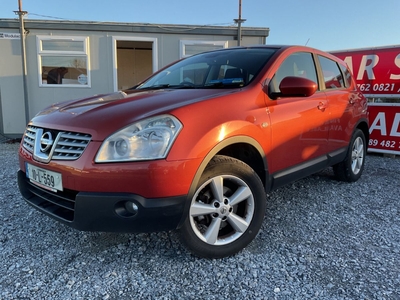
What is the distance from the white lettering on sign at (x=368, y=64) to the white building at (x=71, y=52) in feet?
9.26

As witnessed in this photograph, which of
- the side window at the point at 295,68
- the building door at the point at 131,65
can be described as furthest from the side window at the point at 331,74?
the building door at the point at 131,65

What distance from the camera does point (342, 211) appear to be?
326 centimetres

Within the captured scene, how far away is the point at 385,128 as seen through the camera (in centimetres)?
604

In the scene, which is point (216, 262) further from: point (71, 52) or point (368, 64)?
point (71, 52)

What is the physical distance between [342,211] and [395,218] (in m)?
0.47

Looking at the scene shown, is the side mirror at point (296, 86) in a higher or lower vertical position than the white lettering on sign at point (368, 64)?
lower

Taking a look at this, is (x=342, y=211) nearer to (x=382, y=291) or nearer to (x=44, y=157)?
(x=382, y=291)

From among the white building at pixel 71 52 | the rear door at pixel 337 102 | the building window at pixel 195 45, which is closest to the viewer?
the rear door at pixel 337 102

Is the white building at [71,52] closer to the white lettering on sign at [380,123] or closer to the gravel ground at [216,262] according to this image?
the white lettering on sign at [380,123]

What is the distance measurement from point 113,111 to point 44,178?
2.21 ft

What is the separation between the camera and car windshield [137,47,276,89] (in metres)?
2.74

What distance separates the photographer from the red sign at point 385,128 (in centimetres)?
591

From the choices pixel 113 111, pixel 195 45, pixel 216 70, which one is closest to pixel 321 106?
pixel 216 70

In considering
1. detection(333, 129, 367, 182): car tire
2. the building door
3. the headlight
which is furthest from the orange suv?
the building door
